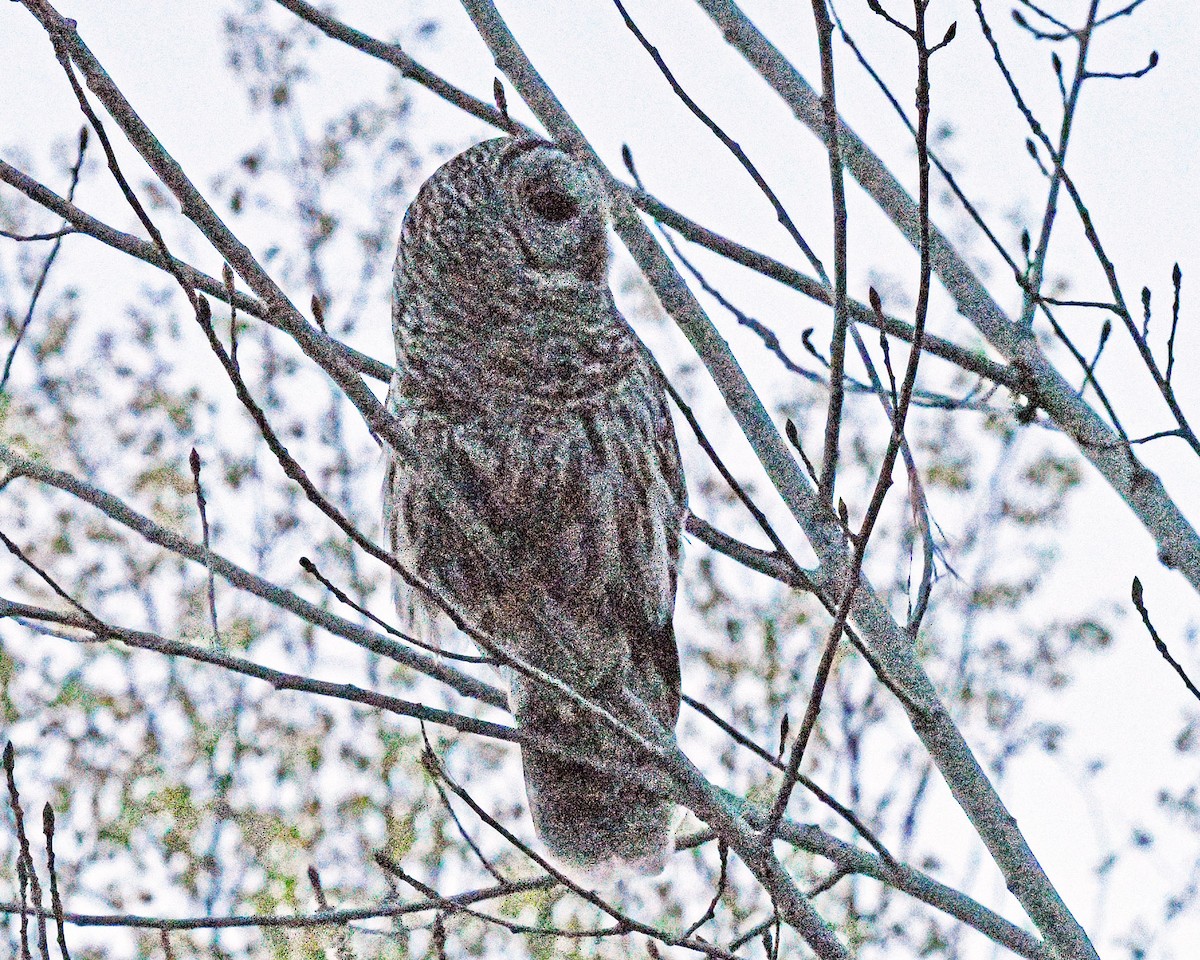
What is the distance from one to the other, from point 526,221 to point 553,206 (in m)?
0.07

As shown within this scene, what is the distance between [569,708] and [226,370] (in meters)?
1.40

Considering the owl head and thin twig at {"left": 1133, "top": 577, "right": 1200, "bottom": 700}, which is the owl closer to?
the owl head

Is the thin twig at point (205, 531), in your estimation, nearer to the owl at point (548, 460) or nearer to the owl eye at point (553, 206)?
the owl at point (548, 460)

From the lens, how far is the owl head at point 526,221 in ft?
10.4

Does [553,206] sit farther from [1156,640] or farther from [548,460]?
[1156,640]

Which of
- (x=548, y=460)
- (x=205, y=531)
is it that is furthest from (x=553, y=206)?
(x=205, y=531)

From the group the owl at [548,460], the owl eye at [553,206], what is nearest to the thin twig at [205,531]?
the owl at [548,460]

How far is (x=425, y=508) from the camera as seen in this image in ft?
10.2

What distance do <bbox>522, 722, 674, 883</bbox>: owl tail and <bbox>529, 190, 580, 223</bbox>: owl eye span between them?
1082mm

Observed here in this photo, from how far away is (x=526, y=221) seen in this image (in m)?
3.21

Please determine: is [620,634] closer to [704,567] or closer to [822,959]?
[822,959]

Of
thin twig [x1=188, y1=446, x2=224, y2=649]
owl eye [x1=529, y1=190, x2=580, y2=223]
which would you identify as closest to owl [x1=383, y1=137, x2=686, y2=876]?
owl eye [x1=529, y1=190, x2=580, y2=223]

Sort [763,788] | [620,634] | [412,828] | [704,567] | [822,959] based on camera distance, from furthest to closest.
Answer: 1. [704,567]
2. [412,828]
3. [763,788]
4. [620,634]
5. [822,959]

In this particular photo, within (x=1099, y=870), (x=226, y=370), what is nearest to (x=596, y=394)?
(x=226, y=370)
